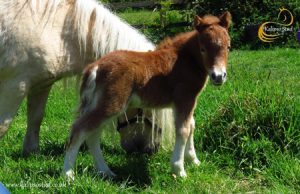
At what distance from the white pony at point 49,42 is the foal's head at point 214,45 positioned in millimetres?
810

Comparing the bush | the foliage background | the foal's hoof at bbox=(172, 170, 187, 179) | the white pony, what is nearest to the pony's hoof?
the foal's hoof at bbox=(172, 170, 187, 179)

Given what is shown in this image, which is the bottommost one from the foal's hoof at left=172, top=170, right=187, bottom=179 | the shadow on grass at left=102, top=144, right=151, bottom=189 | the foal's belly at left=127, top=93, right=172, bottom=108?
the shadow on grass at left=102, top=144, right=151, bottom=189

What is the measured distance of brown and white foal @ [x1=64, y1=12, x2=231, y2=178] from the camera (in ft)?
11.5

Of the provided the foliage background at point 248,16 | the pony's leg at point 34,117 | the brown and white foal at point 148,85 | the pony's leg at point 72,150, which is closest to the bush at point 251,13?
the foliage background at point 248,16

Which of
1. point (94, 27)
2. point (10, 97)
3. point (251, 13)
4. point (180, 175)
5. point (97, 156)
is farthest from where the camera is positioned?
point (251, 13)

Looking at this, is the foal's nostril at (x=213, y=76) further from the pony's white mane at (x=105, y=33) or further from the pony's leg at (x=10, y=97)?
the pony's leg at (x=10, y=97)

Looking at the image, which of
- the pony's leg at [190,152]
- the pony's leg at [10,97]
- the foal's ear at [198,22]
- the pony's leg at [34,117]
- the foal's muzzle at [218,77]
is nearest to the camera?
the foal's muzzle at [218,77]

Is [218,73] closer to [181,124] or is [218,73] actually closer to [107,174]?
[181,124]

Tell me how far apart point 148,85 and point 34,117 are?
1526 mm

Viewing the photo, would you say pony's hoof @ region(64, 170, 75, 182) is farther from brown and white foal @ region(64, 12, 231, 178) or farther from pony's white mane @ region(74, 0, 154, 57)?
pony's white mane @ region(74, 0, 154, 57)

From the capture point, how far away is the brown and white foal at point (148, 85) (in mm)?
3512

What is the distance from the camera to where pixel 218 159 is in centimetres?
413

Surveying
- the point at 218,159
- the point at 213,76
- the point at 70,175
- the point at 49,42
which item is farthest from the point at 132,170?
the point at 49,42

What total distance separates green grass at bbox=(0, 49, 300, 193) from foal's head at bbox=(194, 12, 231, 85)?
2.76 ft
